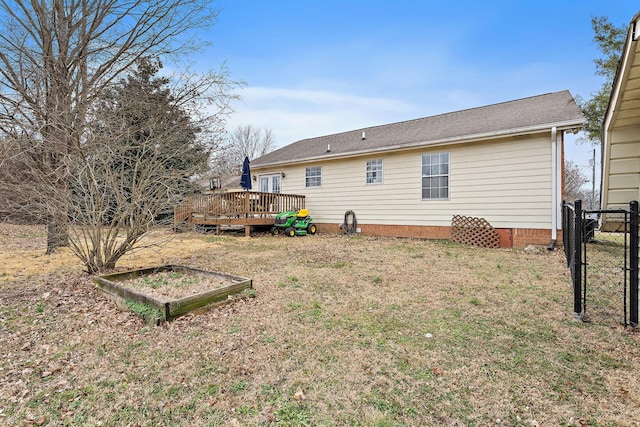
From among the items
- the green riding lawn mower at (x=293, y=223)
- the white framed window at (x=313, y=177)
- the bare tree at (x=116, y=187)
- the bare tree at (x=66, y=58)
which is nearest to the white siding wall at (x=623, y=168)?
the bare tree at (x=116, y=187)

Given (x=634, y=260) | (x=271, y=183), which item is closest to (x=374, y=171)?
(x=271, y=183)

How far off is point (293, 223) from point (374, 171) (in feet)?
11.5

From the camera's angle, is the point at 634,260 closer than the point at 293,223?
Yes

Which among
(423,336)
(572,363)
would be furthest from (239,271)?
(572,363)

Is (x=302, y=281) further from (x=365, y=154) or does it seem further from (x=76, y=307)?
(x=365, y=154)

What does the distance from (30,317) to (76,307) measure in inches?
15.8

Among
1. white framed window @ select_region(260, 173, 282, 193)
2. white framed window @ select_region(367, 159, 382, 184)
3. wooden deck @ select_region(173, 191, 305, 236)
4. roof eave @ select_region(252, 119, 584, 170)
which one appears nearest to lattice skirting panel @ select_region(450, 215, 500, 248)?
roof eave @ select_region(252, 119, 584, 170)

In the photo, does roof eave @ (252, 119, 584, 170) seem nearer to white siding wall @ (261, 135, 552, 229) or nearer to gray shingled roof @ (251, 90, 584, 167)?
gray shingled roof @ (251, 90, 584, 167)

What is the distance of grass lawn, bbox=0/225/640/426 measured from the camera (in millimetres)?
1810

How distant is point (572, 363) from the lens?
7.54 feet

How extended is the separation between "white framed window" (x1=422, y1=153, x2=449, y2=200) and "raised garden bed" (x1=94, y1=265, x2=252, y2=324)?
7033mm

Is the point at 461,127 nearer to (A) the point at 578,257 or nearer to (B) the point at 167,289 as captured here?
(A) the point at 578,257

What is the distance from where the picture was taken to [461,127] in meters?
9.18

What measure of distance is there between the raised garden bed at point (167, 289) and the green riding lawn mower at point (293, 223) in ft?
20.1
